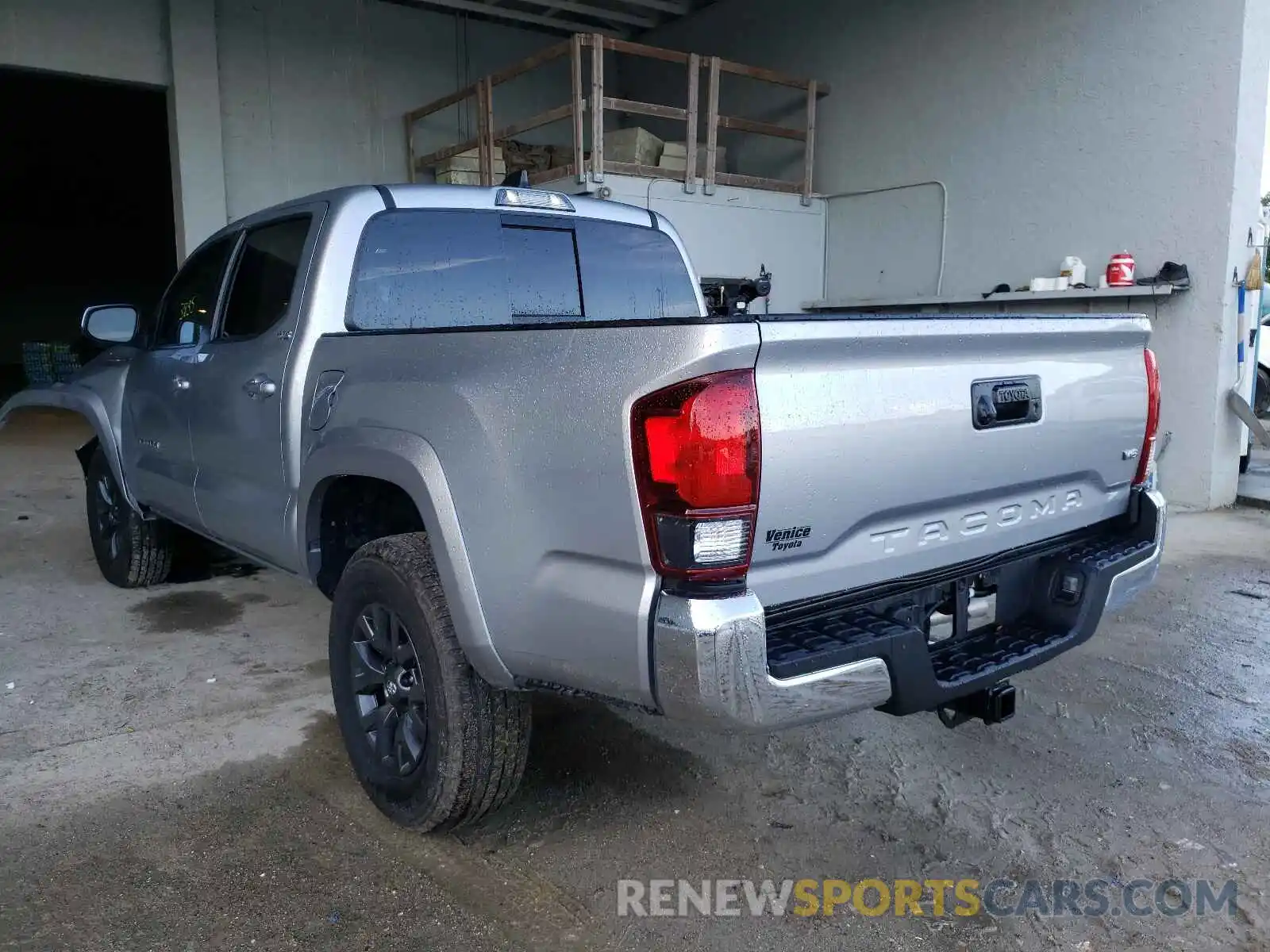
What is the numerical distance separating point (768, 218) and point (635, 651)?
8946 millimetres

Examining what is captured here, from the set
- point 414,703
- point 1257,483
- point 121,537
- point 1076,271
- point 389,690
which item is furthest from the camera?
point 1257,483

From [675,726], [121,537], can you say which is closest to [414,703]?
[675,726]

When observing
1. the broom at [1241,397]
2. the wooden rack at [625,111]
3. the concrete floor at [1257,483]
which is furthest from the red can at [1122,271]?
the wooden rack at [625,111]

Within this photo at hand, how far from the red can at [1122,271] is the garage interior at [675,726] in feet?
0.57

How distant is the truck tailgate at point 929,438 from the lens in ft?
6.95

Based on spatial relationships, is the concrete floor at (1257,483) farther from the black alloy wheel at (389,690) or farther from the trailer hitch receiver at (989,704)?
the black alloy wheel at (389,690)

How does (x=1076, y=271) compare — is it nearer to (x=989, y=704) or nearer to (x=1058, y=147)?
(x=1058, y=147)

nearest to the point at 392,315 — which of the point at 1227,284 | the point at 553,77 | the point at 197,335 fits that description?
the point at 197,335

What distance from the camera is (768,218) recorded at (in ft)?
34.0

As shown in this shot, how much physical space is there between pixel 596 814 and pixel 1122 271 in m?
6.78

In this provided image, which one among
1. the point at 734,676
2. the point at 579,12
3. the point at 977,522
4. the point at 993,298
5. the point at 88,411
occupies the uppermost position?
the point at 579,12

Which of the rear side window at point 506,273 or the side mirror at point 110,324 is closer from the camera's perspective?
the rear side window at point 506,273

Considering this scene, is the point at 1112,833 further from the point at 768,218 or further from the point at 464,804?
the point at 768,218

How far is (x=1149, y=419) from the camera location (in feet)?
10.1
